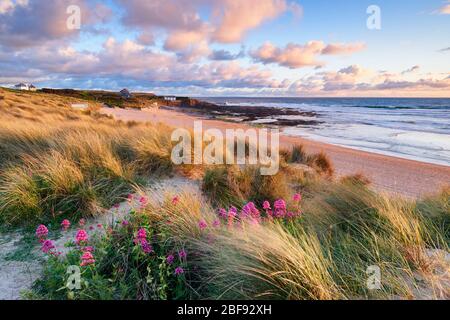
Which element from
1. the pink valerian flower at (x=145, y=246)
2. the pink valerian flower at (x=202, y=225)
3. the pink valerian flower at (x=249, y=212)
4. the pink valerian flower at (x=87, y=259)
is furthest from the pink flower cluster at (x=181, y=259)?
Answer: the pink valerian flower at (x=249, y=212)

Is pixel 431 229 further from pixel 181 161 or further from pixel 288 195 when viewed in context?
pixel 181 161

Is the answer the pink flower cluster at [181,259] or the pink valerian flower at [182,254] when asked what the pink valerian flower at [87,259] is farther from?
the pink valerian flower at [182,254]

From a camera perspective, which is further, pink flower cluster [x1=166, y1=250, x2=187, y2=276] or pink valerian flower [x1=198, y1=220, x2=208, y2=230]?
pink valerian flower [x1=198, y1=220, x2=208, y2=230]

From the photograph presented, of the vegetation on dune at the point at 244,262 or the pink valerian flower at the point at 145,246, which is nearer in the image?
the vegetation on dune at the point at 244,262

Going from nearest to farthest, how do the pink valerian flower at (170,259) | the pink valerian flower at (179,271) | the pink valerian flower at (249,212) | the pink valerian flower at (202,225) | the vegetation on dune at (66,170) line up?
the pink valerian flower at (179,271)
the pink valerian flower at (170,259)
the pink valerian flower at (202,225)
the pink valerian flower at (249,212)
the vegetation on dune at (66,170)

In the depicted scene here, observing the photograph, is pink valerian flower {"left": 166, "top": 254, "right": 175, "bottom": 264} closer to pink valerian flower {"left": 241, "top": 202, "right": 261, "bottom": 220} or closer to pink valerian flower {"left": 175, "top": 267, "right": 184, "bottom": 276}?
pink valerian flower {"left": 175, "top": 267, "right": 184, "bottom": 276}

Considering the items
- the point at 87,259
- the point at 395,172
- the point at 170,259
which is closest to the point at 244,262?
the point at 170,259

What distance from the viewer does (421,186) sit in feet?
26.3

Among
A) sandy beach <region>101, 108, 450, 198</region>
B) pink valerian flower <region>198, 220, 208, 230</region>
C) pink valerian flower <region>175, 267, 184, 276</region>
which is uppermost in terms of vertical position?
pink valerian flower <region>198, 220, 208, 230</region>

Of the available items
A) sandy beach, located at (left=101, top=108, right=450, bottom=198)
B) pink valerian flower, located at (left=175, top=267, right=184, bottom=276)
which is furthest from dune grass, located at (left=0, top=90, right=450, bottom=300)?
sandy beach, located at (left=101, top=108, right=450, bottom=198)

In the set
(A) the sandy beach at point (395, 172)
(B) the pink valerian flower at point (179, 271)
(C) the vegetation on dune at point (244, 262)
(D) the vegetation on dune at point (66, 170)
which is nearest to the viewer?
(C) the vegetation on dune at point (244, 262)
